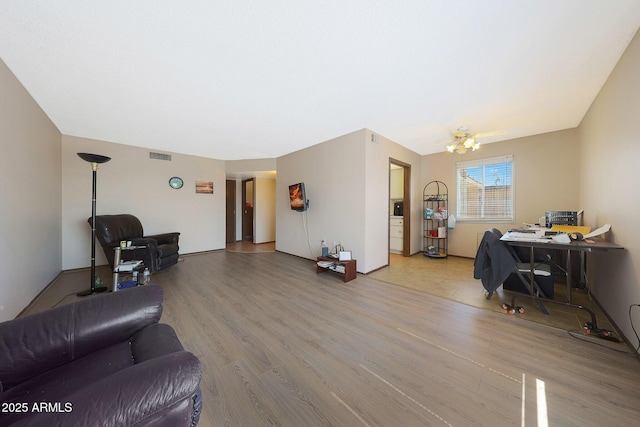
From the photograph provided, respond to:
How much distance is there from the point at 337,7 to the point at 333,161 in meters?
2.76

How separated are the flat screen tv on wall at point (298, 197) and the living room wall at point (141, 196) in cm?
229

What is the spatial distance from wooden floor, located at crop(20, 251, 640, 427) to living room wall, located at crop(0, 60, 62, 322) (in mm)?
473

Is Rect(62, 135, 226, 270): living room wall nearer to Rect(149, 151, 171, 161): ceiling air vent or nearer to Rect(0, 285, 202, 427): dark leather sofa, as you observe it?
Rect(149, 151, 171, 161): ceiling air vent

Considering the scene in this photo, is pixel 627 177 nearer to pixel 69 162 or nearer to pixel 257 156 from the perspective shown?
pixel 257 156

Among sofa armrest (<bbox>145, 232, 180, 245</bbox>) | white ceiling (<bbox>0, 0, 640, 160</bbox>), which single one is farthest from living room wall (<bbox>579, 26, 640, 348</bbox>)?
sofa armrest (<bbox>145, 232, 180, 245</bbox>)

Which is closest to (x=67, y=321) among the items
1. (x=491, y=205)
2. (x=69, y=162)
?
(x=69, y=162)

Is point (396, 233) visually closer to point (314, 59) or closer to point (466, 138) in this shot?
point (466, 138)

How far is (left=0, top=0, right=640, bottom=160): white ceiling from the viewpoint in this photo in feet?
4.94

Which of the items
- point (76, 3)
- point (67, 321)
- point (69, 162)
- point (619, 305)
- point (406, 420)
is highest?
point (76, 3)

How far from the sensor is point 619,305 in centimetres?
202

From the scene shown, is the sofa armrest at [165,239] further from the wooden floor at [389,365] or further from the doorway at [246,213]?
the doorway at [246,213]

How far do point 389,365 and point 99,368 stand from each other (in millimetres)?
1750

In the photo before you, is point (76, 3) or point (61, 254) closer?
point (76, 3)

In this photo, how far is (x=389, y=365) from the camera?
162cm
